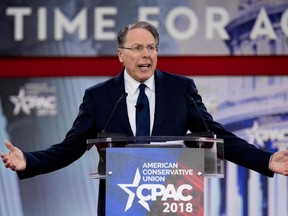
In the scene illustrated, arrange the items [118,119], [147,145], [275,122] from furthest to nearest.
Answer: [275,122], [118,119], [147,145]

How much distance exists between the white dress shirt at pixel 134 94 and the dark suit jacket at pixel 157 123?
0.02 meters

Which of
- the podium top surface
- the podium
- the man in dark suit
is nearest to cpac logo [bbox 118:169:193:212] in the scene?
the podium

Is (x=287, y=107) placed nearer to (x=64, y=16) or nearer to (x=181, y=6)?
(x=181, y=6)

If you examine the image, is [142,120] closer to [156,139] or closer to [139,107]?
[139,107]

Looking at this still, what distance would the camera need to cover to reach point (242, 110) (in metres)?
4.86

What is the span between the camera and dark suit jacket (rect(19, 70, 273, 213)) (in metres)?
2.91

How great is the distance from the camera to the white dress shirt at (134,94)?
2.91 meters

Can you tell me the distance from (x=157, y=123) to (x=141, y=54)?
24 centimetres

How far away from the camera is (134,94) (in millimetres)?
2953

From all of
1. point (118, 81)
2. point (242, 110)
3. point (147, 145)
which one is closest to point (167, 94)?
point (118, 81)

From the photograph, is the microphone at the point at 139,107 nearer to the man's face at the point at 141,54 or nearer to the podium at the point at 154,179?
the man's face at the point at 141,54

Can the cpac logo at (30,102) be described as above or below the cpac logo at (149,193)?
above

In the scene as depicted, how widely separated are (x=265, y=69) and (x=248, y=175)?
61 cm

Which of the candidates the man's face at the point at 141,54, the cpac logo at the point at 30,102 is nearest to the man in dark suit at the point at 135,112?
the man's face at the point at 141,54
